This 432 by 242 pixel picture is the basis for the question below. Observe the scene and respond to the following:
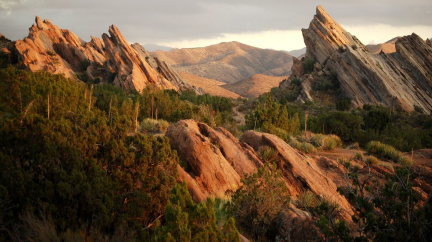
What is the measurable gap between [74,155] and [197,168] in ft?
11.6

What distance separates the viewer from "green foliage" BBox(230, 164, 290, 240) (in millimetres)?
7441

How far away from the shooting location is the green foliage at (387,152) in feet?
51.5

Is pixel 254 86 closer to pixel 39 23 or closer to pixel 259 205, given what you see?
pixel 39 23

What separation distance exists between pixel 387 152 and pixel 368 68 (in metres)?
29.7

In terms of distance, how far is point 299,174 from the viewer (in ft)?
35.6

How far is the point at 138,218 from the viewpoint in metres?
6.32

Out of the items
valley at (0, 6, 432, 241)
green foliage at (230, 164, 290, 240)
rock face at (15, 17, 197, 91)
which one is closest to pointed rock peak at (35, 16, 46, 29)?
rock face at (15, 17, 197, 91)

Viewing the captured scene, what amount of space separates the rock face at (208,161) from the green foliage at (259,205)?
0.95 m

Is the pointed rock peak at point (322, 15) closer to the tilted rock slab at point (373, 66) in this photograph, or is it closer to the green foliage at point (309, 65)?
the tilted rock slab at point (373, 66)

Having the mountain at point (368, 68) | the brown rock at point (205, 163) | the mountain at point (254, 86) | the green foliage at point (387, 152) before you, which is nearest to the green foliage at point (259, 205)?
the brown rock at point (205, 163)

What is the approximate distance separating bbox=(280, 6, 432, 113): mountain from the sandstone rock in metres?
32.5

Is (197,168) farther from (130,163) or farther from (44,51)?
(44,51)

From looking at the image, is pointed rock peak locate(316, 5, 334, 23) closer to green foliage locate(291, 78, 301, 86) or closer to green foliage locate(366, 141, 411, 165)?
green foliage locate(291, 78, 301, 86)

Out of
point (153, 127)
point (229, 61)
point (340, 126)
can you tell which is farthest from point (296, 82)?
point (229, 61)
